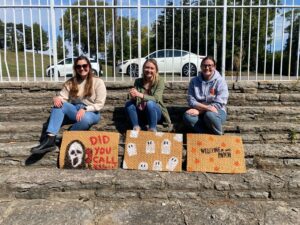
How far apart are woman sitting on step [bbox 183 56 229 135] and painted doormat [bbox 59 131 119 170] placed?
3.38 ft

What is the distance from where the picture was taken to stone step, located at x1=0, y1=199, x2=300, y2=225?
2.97 meters

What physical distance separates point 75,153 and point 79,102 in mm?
721

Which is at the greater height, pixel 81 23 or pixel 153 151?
pixel 81 23

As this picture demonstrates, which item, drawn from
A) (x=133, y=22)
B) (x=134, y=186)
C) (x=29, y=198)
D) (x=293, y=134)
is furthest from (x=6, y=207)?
(x=133, y=22)

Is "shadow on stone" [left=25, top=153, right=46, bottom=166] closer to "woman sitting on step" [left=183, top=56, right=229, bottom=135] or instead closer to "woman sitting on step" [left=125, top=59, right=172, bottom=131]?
"woman sitting on step" [left=125, top=59, right=172, bottom=131]

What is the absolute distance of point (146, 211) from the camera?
3172 mm

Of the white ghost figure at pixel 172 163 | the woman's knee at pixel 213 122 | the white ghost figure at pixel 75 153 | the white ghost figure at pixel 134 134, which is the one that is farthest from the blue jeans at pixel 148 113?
the white ghost figure at pixel 75 153

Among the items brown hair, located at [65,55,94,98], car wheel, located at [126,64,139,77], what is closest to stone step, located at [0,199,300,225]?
brown hair, located at [65,55,94,98]

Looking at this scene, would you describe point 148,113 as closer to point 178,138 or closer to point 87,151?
point 178,138

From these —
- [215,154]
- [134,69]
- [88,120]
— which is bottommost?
[215,154]

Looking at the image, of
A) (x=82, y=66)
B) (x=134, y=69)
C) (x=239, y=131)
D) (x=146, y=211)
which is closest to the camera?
(x=146, y=211)

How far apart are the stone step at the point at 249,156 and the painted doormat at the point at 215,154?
150mm

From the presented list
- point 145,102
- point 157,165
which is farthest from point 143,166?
point 145,102

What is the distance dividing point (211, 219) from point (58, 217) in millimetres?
1441
